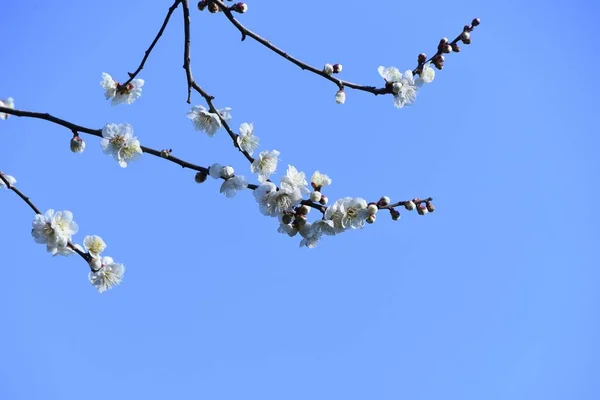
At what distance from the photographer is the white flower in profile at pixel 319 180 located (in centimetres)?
347

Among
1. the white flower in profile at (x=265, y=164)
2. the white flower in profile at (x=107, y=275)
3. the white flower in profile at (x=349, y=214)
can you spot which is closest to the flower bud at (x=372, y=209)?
the white flower in profile at (x=349, y=214)

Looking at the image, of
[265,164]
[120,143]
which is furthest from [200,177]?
[120,143]

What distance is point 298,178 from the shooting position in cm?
343

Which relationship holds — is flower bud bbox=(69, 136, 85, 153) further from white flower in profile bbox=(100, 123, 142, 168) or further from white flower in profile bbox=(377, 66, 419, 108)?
white flower in profile bbox=(377, 66, 419, 108)

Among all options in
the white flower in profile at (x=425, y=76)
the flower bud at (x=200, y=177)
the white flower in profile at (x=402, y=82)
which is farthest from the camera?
the white flower in profile at (x=425, y=76)

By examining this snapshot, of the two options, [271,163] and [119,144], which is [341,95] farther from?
[119,144]

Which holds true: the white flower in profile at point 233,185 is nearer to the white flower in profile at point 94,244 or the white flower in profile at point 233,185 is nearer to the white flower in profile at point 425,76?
the white flower in profile at point 94,244

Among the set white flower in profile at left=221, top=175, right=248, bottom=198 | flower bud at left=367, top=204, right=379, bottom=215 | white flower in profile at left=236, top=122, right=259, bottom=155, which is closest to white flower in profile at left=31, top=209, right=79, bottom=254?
white flower in profile at left=221, top=175, right=248, bottom=198

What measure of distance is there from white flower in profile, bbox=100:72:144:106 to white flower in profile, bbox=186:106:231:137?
0.62 metres

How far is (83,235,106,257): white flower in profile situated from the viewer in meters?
3.50

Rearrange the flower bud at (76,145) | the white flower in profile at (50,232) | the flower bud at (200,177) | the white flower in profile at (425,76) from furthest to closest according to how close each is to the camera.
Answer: the white flower in profile at (425,76) < the flower bud at (76,145) < the flower bud at (200,177) < the white flower in profile at (50,232)

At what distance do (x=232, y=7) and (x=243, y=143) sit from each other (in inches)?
33.6

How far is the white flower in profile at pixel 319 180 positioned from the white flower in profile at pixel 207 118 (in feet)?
2.42

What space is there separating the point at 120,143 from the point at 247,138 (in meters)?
0.80
